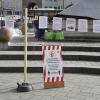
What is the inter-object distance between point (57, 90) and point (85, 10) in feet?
41.4

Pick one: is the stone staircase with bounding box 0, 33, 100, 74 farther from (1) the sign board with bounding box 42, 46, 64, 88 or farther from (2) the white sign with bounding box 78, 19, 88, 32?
(2) the white sign with bounding box 78, 19, 88, 32

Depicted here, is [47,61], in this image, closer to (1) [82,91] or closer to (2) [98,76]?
(1) [82,91]

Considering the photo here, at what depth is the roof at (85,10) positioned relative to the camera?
19547mm

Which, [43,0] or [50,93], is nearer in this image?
[50,93]

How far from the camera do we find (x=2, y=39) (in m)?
1.96

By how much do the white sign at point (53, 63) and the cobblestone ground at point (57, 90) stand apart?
36 centimetres

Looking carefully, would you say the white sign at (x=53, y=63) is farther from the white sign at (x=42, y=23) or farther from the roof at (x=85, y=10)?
the roof at (x=85, y=10)

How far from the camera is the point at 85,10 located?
65.7 feet

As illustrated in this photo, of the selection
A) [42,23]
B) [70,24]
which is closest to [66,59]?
[70,24]

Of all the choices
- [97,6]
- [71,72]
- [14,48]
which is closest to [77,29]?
[97,6]

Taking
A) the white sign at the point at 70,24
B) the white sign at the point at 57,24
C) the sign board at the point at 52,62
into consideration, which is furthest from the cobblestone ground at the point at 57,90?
the white sign at the point at 70,24

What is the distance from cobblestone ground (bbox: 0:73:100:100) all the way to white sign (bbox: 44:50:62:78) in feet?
1.18

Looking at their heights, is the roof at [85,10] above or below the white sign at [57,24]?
above

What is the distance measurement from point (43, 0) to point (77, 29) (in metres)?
85.9
